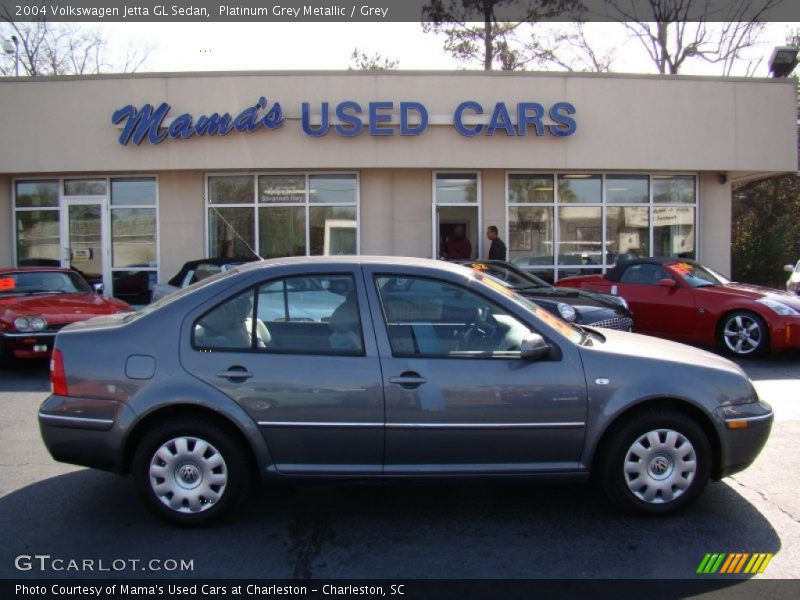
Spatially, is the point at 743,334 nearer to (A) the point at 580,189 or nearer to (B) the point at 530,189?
(A) the point at 580,189

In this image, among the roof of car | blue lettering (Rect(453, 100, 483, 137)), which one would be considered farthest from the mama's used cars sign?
the roof of car

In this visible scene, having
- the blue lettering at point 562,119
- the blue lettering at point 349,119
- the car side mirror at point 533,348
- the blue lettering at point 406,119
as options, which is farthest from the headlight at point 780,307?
the blue lettering at point 349,119

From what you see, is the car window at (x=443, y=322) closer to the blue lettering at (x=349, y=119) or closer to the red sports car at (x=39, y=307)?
the red sports car at (x=39, y=307)

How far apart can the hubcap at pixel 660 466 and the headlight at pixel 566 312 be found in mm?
4065

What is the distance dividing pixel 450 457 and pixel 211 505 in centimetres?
140

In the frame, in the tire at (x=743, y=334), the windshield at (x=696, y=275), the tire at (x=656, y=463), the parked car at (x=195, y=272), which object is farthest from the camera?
the parked car at (x=195, y=272)

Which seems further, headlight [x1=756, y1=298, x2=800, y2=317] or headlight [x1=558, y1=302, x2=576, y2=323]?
headlight [x1=756, y1=298, x2=800, y2=317]

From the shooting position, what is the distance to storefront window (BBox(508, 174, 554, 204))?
611 inches

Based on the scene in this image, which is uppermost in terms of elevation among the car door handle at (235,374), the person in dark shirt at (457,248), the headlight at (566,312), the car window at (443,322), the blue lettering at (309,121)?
the blue lettering at (309,121)

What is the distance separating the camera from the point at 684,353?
4.53 meters

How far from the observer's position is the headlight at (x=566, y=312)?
8.27 meters

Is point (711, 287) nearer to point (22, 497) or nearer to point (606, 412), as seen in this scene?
point (606, 412)

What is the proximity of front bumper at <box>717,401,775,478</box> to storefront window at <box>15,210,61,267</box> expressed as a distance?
14956mm

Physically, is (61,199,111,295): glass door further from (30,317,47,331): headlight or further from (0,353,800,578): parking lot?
(0,353,800,578): parking lot
